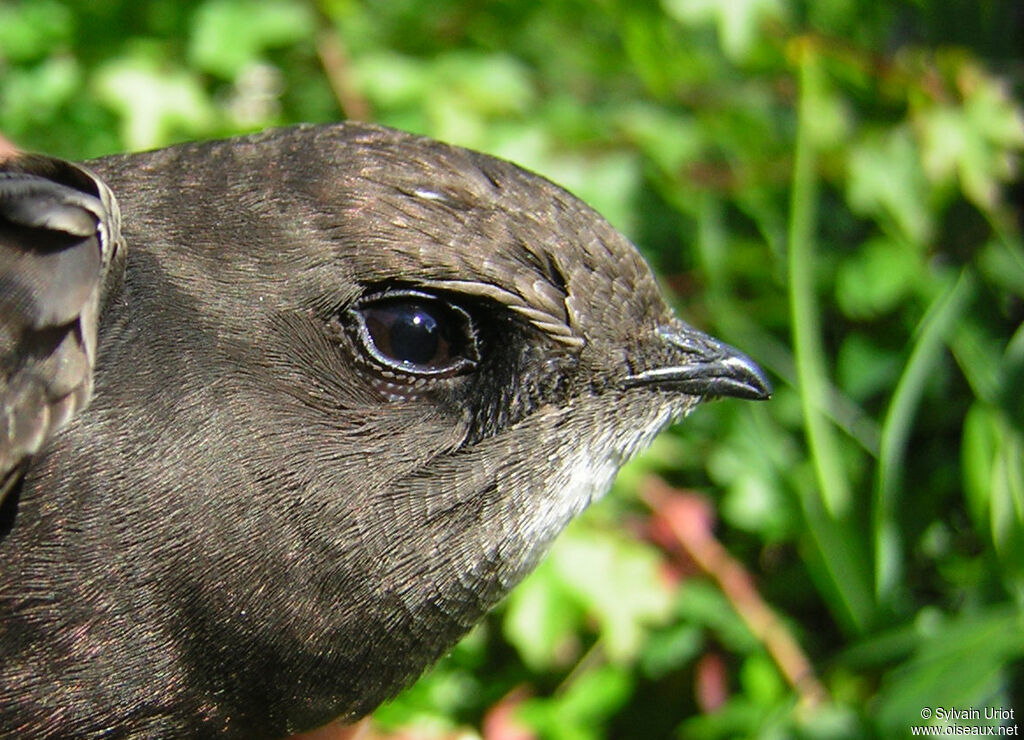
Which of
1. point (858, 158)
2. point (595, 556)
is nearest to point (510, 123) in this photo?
point (858, 158)

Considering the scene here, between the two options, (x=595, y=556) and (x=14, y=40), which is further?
(x=14, y=40)

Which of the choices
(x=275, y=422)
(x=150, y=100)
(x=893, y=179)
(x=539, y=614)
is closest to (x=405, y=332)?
(x=275, y=422)

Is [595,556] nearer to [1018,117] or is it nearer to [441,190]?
[441,190]

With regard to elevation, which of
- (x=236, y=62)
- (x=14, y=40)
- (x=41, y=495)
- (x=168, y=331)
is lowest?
(x=41, y=495)

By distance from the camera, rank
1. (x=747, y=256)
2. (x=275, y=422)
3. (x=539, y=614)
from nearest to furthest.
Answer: (x=275, y=422) < (x=539, y=614) < (x=747, y=256)

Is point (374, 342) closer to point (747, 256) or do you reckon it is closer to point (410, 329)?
point (410, 329)

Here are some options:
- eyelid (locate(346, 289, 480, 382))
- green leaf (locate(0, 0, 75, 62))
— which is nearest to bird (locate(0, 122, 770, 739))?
eyelid (locate(346, 289, 480, 382))

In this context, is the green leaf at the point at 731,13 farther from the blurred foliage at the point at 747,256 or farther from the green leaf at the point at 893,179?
the green leaf at the point at 893,179

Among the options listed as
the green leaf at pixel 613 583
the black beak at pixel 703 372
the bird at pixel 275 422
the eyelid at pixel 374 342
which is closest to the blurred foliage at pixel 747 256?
the green leaf at pixel 613 583
